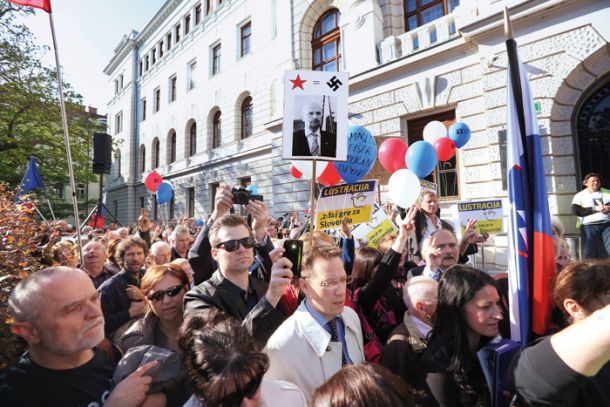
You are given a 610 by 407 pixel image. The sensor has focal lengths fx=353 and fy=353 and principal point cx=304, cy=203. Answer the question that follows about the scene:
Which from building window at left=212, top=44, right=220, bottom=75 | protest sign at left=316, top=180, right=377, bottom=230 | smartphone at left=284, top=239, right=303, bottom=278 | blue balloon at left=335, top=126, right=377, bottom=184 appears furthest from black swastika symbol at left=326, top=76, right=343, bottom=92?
building window at left=212, top=44, right=220, bottom=75

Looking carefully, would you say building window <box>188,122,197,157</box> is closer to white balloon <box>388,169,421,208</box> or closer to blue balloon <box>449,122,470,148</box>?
blue balloon <box>449,122,470,148</box>

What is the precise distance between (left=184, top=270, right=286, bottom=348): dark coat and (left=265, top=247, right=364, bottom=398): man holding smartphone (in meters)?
0.06

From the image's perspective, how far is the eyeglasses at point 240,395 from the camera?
114 centimetres

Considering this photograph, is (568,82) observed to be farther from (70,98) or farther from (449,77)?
(70,98)

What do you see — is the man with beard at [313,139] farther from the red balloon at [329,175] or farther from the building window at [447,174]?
the building window at [447,174]

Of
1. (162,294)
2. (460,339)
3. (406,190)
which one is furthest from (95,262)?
(406,190)

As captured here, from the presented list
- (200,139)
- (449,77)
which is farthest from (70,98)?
(449,77)

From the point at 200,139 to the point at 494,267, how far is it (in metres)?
16.9

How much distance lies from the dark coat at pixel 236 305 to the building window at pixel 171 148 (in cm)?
2302

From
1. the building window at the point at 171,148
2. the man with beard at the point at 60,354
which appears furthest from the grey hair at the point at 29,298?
the building window at the point at 171,148

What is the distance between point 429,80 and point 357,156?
204 inches

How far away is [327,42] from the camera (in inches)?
492

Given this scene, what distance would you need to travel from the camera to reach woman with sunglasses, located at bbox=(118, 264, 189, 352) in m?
2.17

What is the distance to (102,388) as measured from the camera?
4.82ft
